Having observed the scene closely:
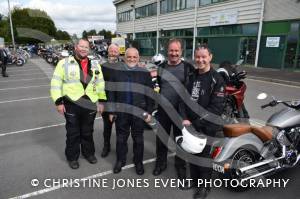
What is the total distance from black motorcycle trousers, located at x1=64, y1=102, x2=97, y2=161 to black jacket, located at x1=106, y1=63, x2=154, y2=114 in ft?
1.88

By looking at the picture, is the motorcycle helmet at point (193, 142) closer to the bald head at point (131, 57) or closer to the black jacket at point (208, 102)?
the black jacket at point (208, 102)

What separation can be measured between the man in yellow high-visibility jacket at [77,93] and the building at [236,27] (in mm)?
6880

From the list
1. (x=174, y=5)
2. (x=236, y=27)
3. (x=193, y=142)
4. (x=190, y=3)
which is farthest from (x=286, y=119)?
(x=174, y=5)

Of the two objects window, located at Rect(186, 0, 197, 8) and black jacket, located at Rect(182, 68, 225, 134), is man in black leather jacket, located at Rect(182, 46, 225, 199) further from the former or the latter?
window, located at Rect(186, 0, 197, 8)

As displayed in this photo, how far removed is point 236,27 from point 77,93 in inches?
723

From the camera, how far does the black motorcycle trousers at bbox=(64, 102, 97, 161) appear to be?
414 centimetres

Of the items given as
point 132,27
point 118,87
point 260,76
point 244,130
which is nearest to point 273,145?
point 244,130

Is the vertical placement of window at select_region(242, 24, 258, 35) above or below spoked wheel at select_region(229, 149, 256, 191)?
above

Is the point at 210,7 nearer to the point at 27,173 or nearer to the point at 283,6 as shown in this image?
the point at 283,6

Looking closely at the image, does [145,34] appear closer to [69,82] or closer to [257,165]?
[69,82]

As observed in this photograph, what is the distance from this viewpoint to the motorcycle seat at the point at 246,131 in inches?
131

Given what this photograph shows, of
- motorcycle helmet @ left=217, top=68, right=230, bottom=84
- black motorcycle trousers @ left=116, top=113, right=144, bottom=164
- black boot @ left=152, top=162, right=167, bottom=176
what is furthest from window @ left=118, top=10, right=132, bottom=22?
black boot @ left=152, top=162, right=167, bottom=176

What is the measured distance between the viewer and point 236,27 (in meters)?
20.2

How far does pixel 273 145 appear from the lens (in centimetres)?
360
